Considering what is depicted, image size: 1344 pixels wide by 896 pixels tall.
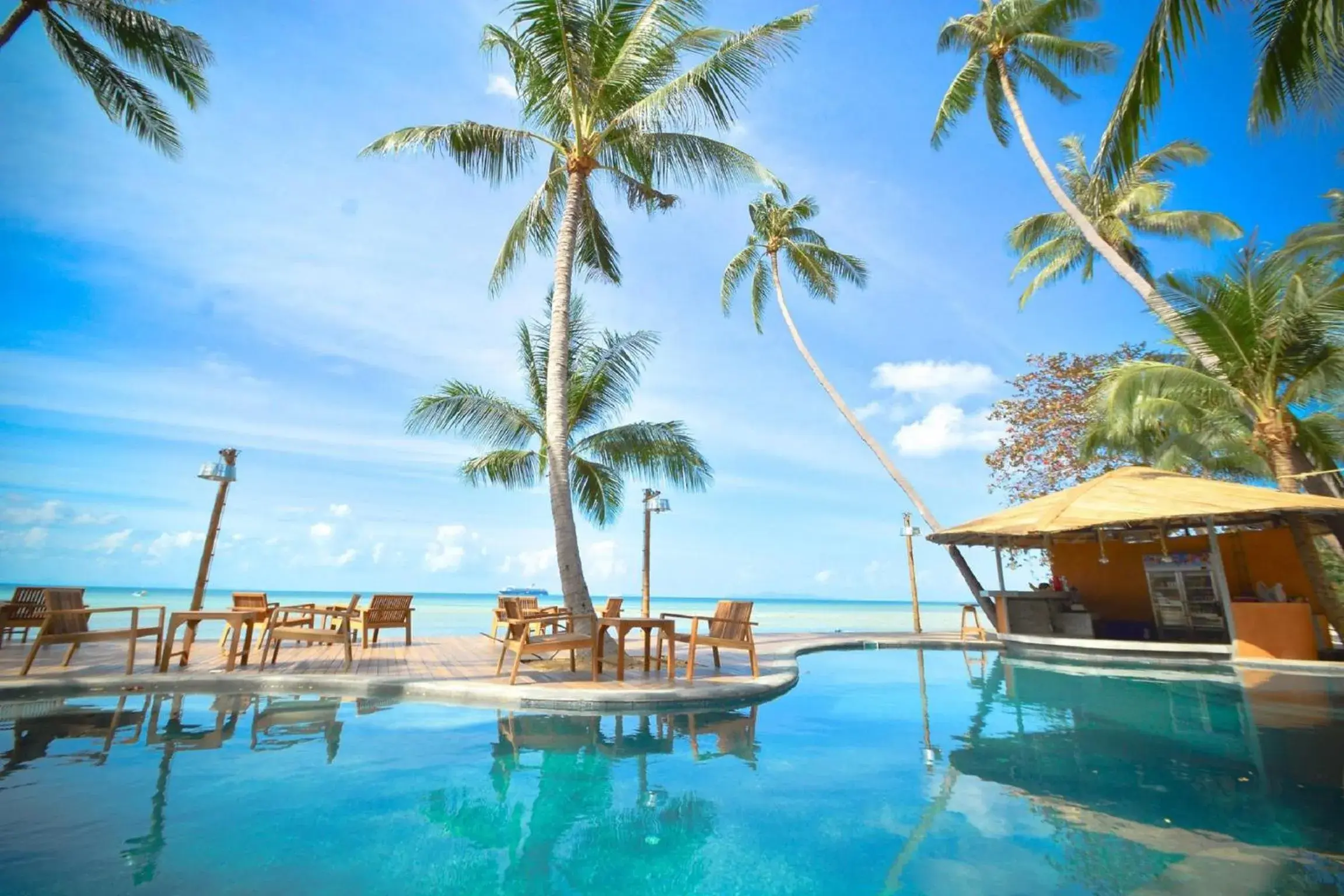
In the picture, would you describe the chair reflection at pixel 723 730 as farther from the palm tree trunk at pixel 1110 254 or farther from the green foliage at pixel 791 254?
the green foliage at pixel 791 254

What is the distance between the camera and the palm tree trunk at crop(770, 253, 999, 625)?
1316 centimetres

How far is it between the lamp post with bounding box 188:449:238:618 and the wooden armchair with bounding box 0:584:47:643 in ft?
5.82

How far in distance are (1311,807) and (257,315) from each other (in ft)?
72.8

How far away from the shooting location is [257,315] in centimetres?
1720

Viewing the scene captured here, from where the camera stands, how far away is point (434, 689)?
6.01 m

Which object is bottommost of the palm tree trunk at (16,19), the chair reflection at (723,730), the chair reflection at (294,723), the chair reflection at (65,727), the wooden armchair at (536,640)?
the chair reflection at (723,730)

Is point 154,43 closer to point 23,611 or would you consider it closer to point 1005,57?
point 23,611

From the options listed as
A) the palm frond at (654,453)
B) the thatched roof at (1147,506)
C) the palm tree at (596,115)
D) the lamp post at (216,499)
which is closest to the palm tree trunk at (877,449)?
the thatched roof at (1147,506)

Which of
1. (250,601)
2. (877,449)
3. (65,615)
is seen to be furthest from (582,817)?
(877,449)

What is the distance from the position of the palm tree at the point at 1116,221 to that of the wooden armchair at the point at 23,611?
75.8ft

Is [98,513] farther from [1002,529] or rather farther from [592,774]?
[1002,529]

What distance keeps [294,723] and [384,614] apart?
424 centimetres

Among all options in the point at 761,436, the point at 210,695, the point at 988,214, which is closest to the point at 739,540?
the point at 761,436

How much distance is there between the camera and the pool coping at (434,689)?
5691 millimetres
